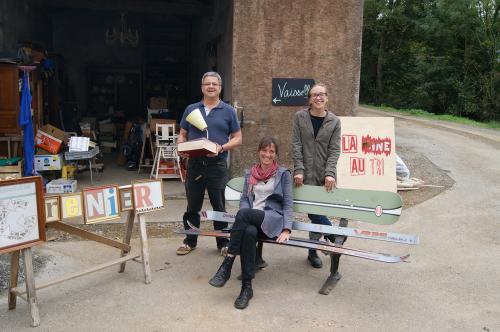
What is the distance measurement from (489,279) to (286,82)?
403 centimetres

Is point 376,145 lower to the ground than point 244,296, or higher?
higher

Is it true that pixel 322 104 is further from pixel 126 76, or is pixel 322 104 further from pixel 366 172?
pixel 126 76

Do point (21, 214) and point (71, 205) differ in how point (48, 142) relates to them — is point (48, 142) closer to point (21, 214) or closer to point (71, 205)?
point (71, 205)

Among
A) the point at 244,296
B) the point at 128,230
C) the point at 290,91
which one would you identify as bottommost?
the point at 244,296

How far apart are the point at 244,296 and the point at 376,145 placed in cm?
276

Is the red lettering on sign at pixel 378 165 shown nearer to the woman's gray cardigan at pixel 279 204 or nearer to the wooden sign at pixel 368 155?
the wooden sign at pixel 368 155

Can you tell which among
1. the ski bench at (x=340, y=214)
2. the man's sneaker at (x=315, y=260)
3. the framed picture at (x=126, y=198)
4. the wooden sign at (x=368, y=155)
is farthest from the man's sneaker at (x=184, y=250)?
the wooden sign at (x=368, y=155)

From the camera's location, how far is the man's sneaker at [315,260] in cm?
462

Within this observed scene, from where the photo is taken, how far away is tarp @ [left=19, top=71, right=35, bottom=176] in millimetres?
7172

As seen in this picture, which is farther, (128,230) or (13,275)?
(128,230)

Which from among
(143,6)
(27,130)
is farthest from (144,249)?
(143,6)

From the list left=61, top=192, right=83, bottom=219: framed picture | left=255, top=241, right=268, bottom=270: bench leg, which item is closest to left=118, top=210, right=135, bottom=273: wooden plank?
left=61, top=192, right=83, bottom=219: framed picture

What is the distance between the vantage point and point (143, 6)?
34.3 ft

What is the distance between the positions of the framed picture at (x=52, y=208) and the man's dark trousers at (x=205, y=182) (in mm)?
1437
